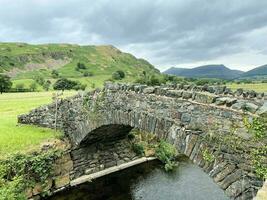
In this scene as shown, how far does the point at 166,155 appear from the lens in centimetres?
2930

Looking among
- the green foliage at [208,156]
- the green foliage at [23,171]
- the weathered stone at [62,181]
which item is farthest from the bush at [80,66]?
the green foliage at [208,156]

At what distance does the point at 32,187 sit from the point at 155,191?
7.96 metres

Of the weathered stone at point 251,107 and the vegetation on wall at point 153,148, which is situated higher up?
the weathered stone at point 251,107

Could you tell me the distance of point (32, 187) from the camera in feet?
68.8

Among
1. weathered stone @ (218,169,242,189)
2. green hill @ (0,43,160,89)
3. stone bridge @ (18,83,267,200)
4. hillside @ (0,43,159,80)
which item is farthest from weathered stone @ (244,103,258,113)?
hillside @ (0,43,159,80)

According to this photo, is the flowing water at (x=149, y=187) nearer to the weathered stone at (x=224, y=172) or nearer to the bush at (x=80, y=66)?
the weathered stone at (x=224, y=172)

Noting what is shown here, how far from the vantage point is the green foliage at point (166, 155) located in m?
27.4

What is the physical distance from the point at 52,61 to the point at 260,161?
6446 inches

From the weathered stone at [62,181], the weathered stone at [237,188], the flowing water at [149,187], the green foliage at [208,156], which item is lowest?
the flowing water at [149,187]

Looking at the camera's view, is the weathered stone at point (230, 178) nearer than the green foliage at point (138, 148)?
Yes

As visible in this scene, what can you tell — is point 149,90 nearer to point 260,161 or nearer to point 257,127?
point 257,127

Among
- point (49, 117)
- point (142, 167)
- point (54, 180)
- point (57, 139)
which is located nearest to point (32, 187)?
point (54, 180)

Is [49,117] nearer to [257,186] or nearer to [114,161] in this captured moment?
[114,161]

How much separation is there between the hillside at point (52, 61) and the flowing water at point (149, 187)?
345ft
